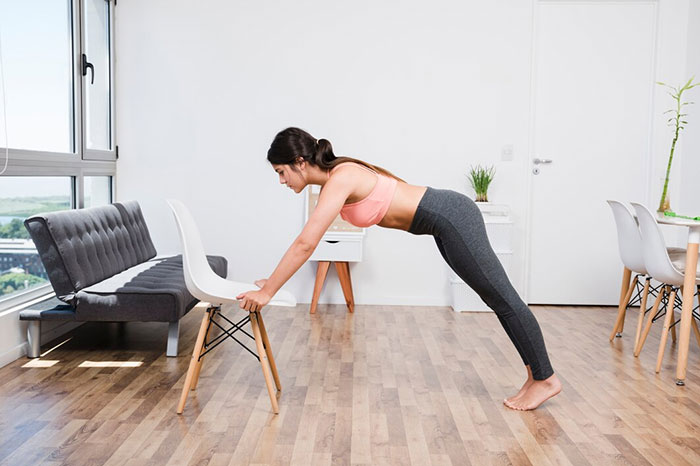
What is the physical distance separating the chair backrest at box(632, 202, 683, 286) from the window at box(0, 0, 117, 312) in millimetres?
3326

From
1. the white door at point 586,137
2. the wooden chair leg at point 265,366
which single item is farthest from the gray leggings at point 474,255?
the white door at point 586,137

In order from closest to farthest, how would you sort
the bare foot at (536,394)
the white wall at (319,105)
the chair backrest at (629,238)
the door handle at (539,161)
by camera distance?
the bare foot at (536,394)
the chair backrest at (629,238)
the white wall at (319,105)
the door handle at (539,161)

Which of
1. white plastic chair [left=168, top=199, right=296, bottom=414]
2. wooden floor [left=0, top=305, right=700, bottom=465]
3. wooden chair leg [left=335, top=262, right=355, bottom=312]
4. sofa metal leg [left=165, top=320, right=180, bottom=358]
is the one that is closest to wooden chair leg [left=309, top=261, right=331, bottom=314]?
wooden chair leg [left=335, top=262, right=355, bottom=312]

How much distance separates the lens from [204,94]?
5676 mm

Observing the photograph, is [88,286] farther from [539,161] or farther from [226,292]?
[539,161]

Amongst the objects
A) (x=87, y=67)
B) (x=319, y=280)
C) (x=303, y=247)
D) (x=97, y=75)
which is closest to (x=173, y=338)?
(x=303, y=247)

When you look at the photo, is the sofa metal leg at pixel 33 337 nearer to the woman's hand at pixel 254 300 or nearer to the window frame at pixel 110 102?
the window frame at pixel 110 102

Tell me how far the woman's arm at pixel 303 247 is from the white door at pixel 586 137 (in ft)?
10.6

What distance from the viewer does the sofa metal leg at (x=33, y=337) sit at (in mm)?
3914

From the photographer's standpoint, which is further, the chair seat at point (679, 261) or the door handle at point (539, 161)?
the door handle at point (539, 161)

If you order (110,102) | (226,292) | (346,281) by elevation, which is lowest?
(346,281)

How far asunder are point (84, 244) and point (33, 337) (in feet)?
1.92

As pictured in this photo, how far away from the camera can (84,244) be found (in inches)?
165

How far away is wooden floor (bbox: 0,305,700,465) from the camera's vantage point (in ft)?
8.87
